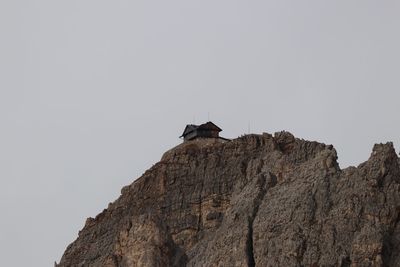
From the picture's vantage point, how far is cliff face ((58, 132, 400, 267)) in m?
153

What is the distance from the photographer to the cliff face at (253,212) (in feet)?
503

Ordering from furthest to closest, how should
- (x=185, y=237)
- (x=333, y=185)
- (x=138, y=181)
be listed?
(x=138, y=181) < (x=185, y=237) < (x=333, y=185)

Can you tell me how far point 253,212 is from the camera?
164 m

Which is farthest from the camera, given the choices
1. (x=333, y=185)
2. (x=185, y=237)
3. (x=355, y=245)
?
(x=185, y=237)

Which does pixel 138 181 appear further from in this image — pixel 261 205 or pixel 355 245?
pixel 355 245

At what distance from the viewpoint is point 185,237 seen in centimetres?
18062

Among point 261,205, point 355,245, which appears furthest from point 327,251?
point 261,205

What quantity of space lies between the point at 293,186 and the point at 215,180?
2581 cm

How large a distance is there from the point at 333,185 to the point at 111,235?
38.1 m

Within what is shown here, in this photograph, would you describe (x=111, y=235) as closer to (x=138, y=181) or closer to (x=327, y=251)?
(x=138, y=181)

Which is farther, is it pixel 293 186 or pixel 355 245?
pixel 293 186

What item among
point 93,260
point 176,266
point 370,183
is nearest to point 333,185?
point 370,183

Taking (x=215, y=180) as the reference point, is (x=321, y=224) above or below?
below

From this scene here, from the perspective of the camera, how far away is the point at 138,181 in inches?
7638
